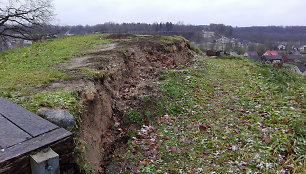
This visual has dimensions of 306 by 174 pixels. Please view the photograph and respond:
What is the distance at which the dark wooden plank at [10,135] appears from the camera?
199 cm

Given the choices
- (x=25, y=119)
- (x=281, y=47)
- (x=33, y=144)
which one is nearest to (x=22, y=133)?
(x=33, y=144)

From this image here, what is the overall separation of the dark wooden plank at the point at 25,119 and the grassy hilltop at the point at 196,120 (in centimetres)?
19

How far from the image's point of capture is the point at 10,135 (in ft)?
6.91

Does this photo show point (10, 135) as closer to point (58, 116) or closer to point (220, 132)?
point (58, 116)

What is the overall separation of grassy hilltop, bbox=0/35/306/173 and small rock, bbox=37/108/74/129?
135 mm

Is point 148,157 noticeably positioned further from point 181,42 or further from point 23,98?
point 181,42

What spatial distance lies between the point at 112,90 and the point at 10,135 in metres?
3.03

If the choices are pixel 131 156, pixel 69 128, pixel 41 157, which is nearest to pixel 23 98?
pixel 69 128

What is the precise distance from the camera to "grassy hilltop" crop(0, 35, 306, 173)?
10.5ft

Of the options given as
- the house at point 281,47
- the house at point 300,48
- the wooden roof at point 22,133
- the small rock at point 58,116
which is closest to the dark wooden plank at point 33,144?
the wooden roof at point 22,133

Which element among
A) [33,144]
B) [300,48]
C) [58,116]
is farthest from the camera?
[300,48]

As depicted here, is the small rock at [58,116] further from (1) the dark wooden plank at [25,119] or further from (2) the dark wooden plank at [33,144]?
(2) the dark wooden plank at [33,144]

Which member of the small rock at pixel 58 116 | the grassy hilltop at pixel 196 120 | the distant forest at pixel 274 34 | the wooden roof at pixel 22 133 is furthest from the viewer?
the distant forest at pixel 274 34

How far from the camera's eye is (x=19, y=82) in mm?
4027
